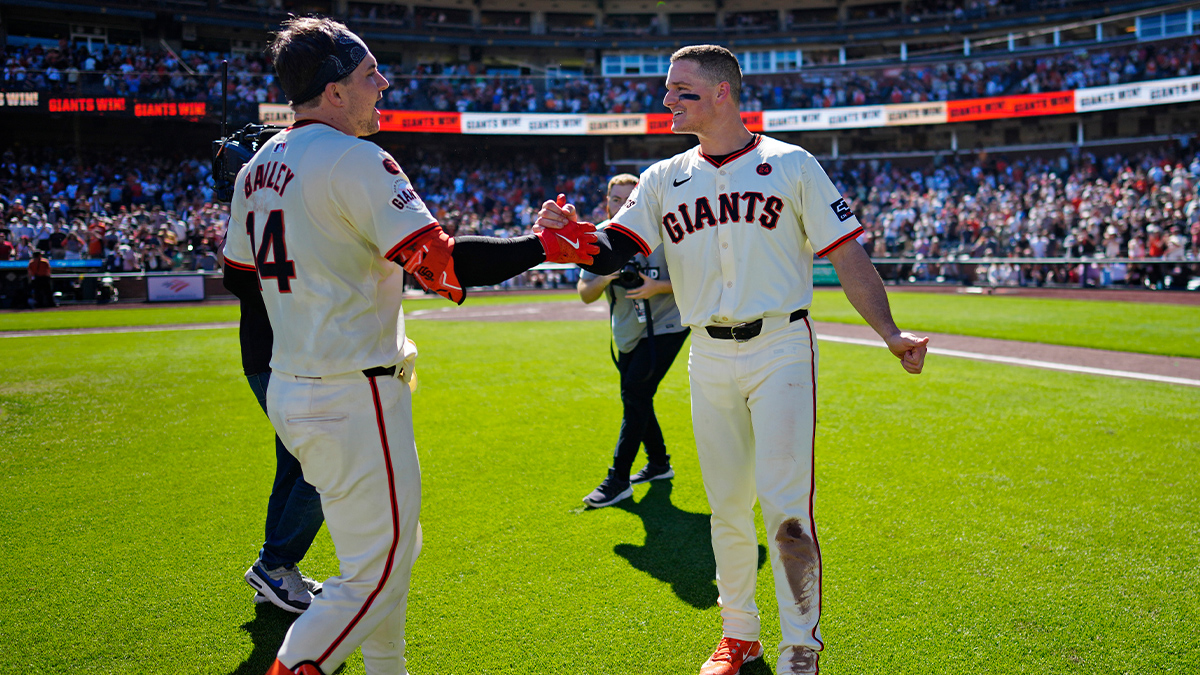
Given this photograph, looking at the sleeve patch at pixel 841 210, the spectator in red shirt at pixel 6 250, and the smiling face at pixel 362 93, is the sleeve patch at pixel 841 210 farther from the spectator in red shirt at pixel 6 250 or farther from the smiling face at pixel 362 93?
the spectator in red shirt at pixel 6 250

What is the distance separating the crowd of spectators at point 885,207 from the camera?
23.2 metres

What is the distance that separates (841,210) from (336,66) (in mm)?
2025

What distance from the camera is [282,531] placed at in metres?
3.68

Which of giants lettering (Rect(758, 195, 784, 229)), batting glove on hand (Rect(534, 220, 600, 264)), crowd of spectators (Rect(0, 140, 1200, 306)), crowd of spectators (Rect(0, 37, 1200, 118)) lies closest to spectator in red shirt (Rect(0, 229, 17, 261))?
crowd of spectators (Rect(0, 140, 1200, 306))

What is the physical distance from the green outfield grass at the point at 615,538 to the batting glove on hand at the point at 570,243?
1.65 m

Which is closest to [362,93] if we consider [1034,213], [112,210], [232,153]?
[232,153]

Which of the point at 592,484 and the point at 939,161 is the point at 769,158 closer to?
the point at 592,484

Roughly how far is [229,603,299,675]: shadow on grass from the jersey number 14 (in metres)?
1.58

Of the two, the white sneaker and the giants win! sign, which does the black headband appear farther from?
the giants win! sign

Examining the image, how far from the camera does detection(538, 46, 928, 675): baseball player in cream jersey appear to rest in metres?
3.06

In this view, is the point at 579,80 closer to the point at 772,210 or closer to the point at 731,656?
the point at 772,210

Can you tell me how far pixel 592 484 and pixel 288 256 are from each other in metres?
3.50

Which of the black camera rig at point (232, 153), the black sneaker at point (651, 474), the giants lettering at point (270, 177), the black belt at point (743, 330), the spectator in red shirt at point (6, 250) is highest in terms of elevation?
the spectator in red shirt at point (6, 250)

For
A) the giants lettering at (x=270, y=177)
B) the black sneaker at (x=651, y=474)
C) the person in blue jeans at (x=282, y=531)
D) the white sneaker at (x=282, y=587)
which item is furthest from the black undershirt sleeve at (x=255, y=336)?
the black sneaker at (x=651, y=474)
